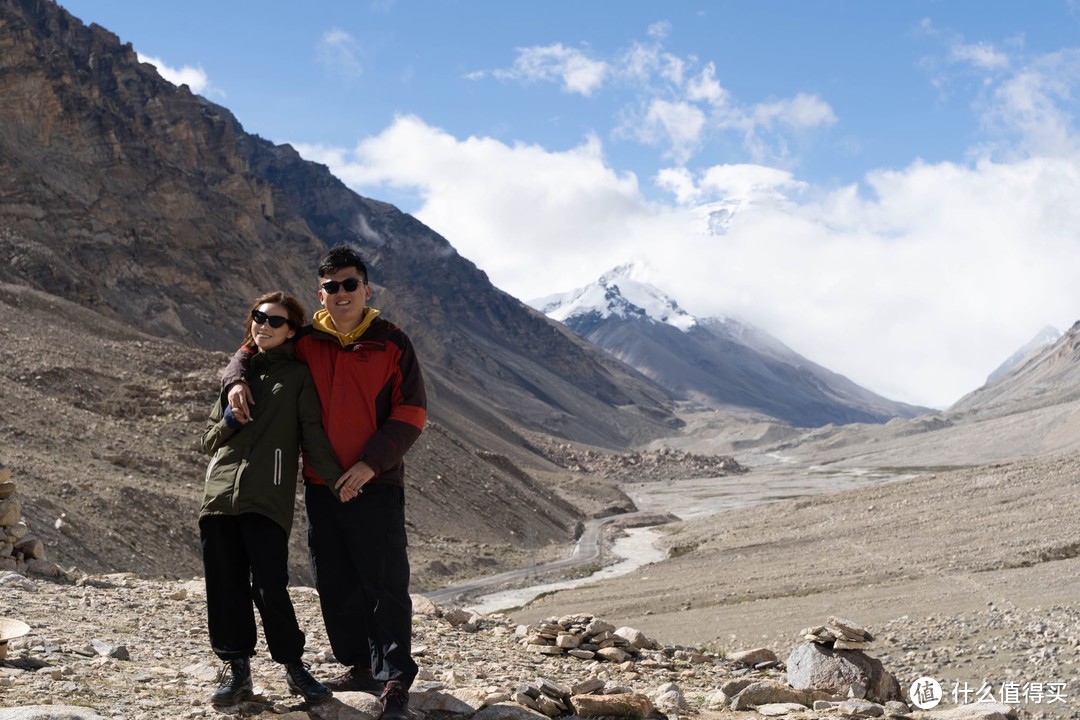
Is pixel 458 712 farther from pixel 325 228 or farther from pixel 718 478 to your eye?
pixel 325 228

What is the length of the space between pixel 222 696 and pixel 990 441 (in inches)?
4924

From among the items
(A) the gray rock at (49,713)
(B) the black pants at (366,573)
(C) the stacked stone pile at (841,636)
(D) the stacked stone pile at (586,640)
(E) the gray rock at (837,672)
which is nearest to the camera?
(A) the gray rock at (49,713)

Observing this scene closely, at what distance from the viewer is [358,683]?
6.32 metres

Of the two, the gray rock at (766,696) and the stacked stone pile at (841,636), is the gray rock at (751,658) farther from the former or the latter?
the gray rock at (766,696)

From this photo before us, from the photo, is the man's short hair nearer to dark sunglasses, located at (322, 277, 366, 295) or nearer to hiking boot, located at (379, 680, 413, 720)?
dark sunglasses, located at (322, 277, 366, 295)

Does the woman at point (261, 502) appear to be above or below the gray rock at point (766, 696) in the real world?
above

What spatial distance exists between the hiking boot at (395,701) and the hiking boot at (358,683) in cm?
36

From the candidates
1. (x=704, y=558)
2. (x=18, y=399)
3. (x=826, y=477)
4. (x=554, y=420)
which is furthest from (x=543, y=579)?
(x=554, y=420)

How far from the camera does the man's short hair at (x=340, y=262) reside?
634 centimetres

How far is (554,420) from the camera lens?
145125 millimetres

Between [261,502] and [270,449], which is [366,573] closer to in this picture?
[261,502]

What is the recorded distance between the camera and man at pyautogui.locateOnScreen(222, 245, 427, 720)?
5984mm

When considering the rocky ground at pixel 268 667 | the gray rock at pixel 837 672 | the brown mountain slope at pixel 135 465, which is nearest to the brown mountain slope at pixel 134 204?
the brown mountain slope at pixel 135 465

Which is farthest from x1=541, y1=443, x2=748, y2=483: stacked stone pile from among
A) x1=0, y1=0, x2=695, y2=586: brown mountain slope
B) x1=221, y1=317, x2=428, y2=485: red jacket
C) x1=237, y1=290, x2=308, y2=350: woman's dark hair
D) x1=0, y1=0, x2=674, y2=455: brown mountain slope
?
x1=221, y1=317, x2=428, y2=485: red jacket
